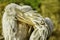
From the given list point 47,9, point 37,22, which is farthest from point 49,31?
point 47,9

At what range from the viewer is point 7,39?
2.43 meters

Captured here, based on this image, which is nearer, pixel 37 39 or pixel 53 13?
pixel 37 39

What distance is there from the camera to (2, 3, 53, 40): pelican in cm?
242

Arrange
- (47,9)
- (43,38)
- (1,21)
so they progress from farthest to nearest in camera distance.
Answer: (47,9), (1,21), (43,38)

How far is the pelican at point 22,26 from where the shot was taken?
242cm

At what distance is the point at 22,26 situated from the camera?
2449 millimetres

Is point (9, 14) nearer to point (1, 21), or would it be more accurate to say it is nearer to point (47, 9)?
point (1, 21)

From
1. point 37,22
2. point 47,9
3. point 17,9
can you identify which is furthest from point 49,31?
point 47,9

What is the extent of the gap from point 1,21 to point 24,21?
288mm

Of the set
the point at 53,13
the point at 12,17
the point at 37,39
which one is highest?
the point at 12,17

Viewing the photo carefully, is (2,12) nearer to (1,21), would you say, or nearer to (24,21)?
(1,21)

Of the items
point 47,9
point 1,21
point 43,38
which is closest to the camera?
point 43,38

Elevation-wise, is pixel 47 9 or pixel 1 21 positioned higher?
pixel 1 21

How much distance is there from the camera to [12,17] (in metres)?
2.46
